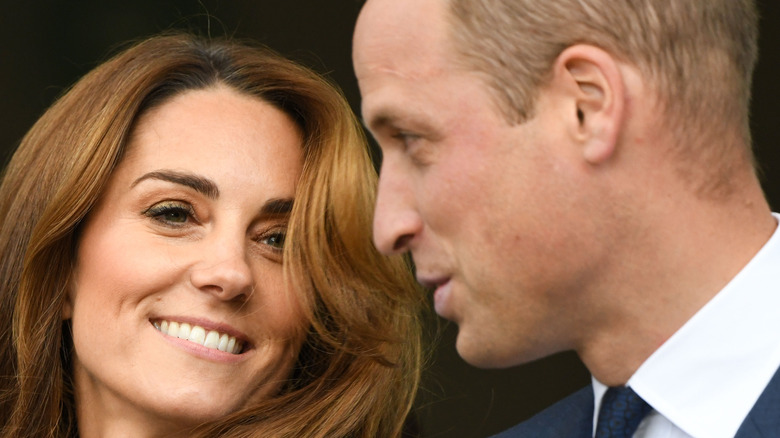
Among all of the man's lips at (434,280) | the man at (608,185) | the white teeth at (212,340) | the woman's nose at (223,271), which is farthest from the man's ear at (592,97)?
the white teeth at (212,340)

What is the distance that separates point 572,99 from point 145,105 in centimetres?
125

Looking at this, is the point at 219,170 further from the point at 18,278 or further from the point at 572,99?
the point at 572,99

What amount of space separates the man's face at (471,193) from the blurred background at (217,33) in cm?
181

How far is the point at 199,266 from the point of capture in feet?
7.80

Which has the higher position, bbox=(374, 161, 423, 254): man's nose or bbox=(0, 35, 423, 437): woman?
bbox=(374, 161, 423, 254): man's nose

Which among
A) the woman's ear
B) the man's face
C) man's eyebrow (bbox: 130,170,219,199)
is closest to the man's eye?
the man's face

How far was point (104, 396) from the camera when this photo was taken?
2.52 meters

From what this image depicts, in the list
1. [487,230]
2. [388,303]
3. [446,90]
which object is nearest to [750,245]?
[487,230]

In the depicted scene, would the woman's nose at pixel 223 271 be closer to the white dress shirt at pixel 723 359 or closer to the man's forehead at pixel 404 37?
the man's forehead at pixel 404 37

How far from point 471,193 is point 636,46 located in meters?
0.31

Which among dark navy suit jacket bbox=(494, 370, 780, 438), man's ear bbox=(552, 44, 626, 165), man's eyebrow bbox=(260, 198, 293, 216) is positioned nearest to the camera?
man's ear bbox=(552, 44, 626, 165)

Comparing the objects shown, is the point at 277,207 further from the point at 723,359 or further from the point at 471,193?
the point at 723,359

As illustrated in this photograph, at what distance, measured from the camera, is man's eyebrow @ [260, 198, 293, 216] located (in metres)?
2.46

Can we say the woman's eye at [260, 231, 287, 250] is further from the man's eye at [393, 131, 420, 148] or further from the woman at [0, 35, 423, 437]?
the man's eye at [393, 131, 420, 148]
